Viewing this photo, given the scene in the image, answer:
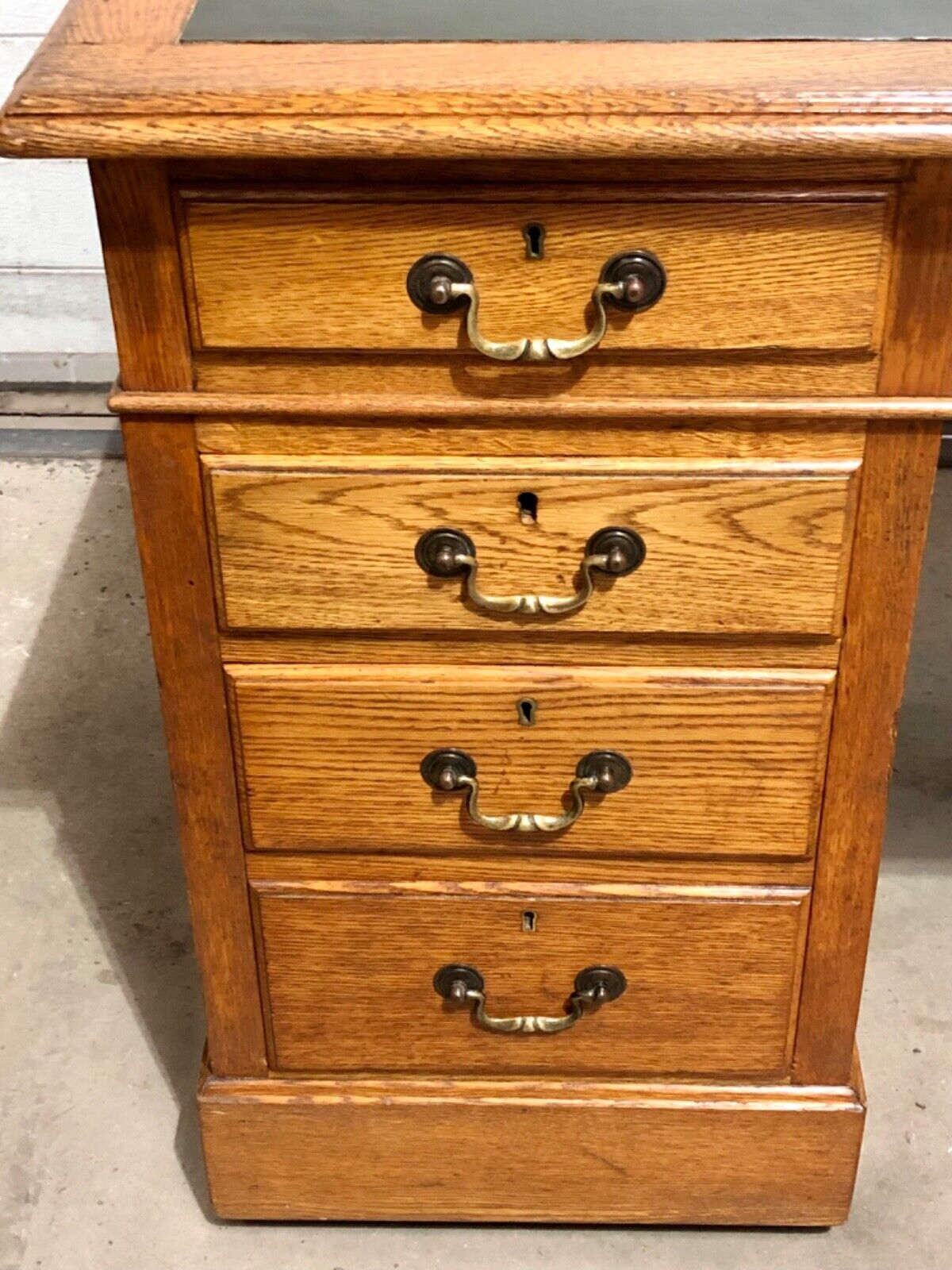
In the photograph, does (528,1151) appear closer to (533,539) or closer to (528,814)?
(528,814)

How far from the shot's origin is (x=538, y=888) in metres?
1.09

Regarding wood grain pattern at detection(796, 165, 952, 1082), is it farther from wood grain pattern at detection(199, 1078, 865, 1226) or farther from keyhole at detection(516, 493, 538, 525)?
keyhole at detection(516, 493, 538, 525)

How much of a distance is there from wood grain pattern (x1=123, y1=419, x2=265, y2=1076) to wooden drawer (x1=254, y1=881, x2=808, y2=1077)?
0.02 metres

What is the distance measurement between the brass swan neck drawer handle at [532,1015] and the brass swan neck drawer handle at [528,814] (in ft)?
0.46

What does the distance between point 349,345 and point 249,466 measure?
10cm

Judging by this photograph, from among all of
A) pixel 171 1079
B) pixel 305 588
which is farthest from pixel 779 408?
pixel 171 1079

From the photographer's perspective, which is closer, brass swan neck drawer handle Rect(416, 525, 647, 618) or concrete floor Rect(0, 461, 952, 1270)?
brass swan neck drawer handle Rect(416, 525, 647, 618)

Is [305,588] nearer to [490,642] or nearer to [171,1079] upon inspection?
[490,642]

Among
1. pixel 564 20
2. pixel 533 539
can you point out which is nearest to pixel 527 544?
pixel 533 539

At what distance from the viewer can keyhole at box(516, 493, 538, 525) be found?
3.05ft

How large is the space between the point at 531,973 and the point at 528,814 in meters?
0.15

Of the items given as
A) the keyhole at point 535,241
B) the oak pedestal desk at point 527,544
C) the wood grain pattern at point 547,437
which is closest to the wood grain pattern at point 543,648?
the oak pedestal desk at point 527,544

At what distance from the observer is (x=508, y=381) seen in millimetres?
888

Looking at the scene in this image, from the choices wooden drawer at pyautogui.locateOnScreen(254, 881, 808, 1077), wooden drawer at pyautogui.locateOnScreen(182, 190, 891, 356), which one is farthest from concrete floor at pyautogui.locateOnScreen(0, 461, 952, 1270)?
wooden drawer at pyautogui.locateOnScreen(182, 190, 891, 356)
